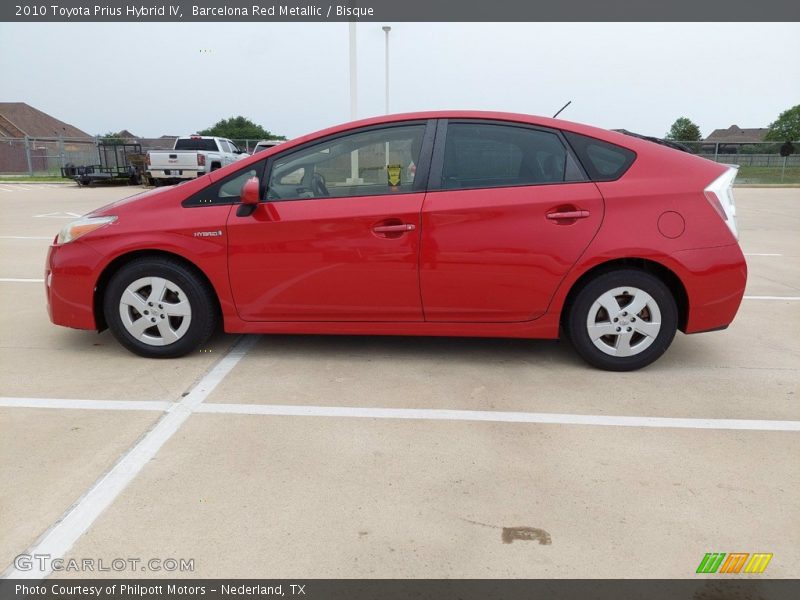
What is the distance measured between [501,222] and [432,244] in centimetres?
44

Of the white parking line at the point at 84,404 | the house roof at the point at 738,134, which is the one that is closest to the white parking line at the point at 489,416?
the white parking line at the point at 84,404

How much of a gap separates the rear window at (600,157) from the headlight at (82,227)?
9.78 feet

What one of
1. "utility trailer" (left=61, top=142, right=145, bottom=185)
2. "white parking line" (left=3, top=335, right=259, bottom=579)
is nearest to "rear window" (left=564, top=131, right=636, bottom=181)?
"white parking line" (left=3, top=335, right=259, bottom=579)

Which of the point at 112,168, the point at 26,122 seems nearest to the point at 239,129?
the point at 26,122

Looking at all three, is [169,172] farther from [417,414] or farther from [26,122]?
[26,122]

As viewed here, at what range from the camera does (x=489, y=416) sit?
11.2 ft

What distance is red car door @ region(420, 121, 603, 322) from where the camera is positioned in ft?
12.6

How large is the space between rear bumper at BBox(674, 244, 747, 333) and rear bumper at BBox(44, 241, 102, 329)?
12.0 feet

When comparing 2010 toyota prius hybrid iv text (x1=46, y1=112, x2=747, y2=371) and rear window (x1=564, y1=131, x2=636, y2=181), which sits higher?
rear window (x1=564, y1=131, x2=636, y2=181)

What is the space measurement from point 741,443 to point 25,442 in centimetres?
346

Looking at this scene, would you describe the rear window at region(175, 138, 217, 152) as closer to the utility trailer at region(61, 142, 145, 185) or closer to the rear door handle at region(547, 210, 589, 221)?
the utility trailer at region(61, 142, 145, 185)

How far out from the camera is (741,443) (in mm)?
3119

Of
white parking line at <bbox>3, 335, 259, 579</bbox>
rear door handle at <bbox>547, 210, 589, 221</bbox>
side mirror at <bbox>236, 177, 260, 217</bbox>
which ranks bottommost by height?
white parking line at <bbox>3, 335, 259, 579</bbox>
